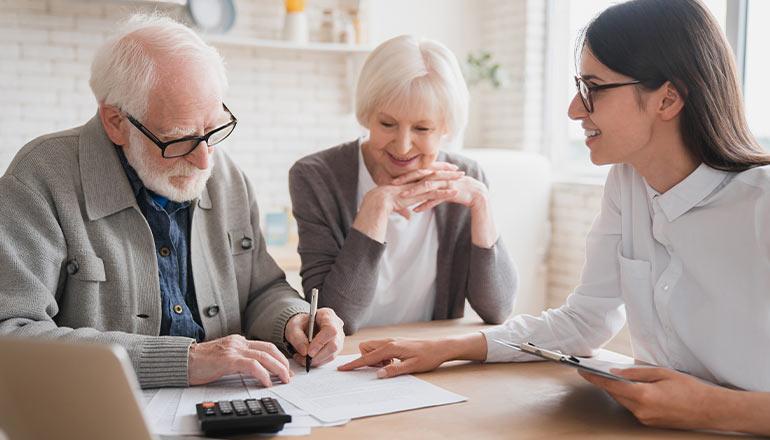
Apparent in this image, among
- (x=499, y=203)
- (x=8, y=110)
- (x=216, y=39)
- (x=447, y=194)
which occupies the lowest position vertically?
(x=499, y=203)

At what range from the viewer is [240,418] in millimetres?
1211

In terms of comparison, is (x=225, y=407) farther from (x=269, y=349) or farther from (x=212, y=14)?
(x=212, y=14)

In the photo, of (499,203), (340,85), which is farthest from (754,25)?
(340,85)

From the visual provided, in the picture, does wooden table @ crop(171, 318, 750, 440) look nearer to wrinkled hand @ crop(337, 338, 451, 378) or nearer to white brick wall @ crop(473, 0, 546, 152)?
wrinkled hand @ crop(337, 338, 451, 378)

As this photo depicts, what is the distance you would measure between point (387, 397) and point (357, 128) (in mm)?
3333

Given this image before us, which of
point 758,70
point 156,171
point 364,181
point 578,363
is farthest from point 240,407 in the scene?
point 758,70

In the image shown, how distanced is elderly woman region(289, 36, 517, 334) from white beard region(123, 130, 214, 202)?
0.53 metres

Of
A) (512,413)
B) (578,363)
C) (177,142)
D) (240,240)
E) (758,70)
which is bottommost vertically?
(512,413)

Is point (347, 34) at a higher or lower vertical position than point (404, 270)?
higher

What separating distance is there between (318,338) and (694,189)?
33.6 inches

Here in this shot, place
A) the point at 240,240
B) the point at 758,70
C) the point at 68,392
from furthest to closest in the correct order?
the point at 758,70
the point at 240,240
the point at 68,392

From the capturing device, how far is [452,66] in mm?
2328

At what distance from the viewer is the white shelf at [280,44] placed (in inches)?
157

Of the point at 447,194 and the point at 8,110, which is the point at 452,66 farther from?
the point at 8,110
